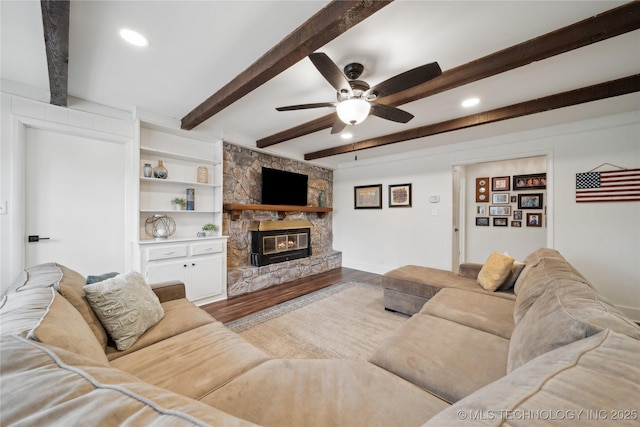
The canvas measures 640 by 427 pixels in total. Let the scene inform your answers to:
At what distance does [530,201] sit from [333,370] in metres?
5.15

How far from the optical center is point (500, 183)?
4691 millimetres

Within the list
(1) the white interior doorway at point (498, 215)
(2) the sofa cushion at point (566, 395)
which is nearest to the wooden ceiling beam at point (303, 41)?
(2) the sofa cushion at point (566, 395)

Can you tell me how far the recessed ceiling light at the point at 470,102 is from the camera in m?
2.57

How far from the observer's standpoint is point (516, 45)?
68.2 inches

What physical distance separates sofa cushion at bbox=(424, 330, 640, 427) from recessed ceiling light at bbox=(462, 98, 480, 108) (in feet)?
8.51

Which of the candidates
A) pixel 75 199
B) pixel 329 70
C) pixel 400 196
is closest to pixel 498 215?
pixel 400 196

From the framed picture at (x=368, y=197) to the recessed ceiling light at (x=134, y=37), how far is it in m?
4.27

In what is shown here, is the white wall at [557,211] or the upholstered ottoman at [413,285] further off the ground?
the white wall at [557,211]

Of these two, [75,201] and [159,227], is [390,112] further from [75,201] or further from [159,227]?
[75,201]

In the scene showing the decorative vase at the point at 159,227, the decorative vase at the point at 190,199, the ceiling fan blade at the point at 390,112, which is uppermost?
the ceiling fan blade at the point at 390,112

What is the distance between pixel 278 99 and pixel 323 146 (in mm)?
1973

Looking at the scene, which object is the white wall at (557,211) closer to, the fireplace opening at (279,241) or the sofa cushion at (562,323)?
the fireplace opening at (279,241)

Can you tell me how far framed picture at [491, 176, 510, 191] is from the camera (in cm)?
463

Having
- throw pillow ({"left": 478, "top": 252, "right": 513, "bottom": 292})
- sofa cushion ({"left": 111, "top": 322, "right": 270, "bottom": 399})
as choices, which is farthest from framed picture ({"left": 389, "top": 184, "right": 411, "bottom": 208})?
sofa cushion ({"left": 111, "top": 322, "right": 270, "bottom": 399})
